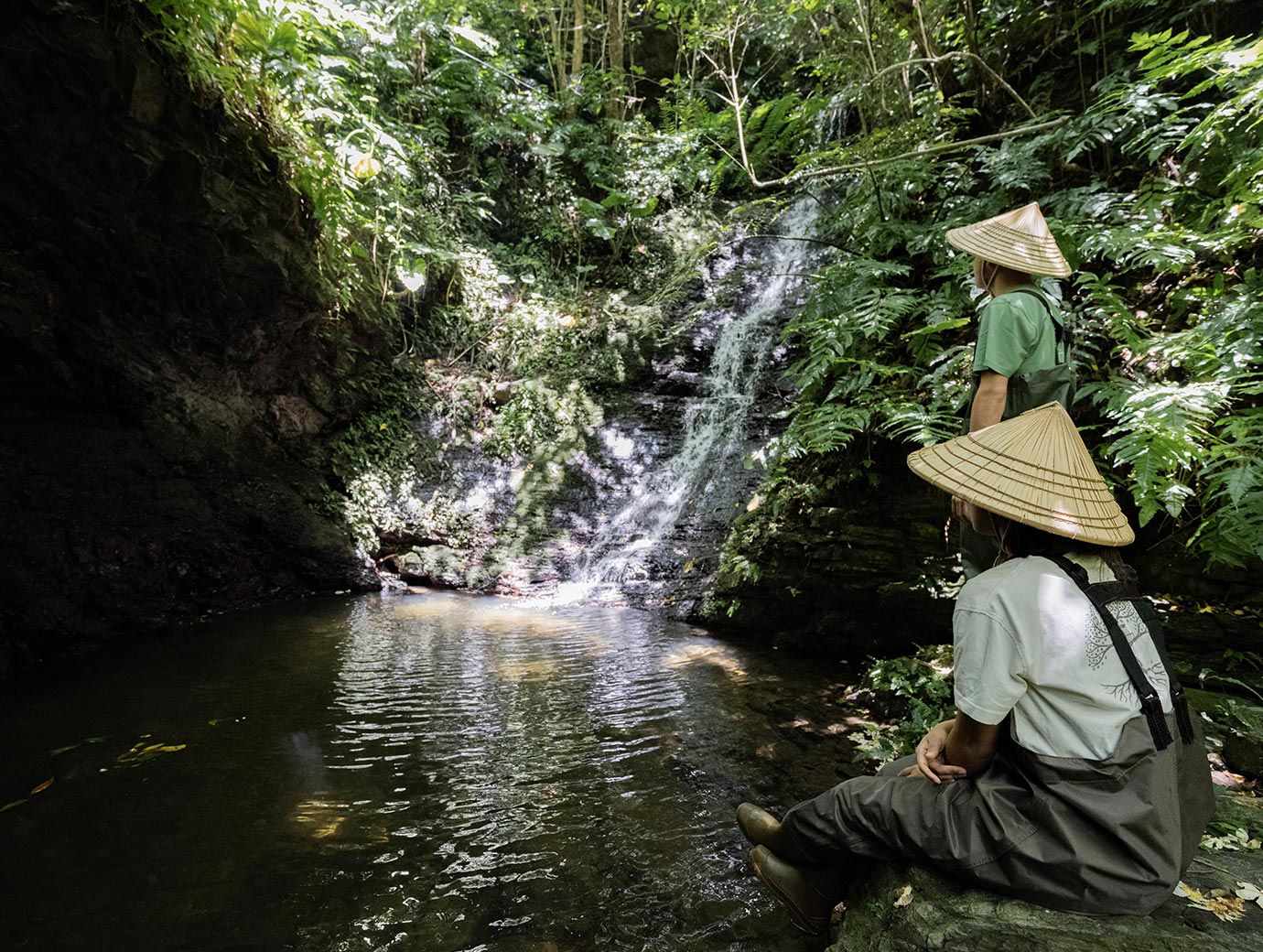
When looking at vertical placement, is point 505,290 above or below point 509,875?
above

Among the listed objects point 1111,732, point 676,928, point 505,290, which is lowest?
point 676,928

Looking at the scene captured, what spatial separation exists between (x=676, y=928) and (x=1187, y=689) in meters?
3.29

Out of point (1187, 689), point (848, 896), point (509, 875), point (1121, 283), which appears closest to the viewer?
point (848, 896)

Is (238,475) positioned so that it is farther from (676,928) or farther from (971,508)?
(971,508)

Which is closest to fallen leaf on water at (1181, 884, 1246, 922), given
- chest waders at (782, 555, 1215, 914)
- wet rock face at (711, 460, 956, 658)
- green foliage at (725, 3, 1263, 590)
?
chest waders at (782, 555, 1215, 914)

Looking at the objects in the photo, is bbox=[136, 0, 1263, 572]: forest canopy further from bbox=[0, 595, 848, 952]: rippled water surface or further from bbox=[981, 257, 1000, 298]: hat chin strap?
bbox=[0, 595, 848, 952]: rippled water surface

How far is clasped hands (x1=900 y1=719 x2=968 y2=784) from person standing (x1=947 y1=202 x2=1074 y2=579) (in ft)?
3.25

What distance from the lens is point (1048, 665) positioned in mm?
1654

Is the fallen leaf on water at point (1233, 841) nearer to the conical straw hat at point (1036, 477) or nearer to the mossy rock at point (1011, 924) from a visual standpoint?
the mossy rock at point (1011, 924)

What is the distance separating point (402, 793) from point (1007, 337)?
386 centimetres

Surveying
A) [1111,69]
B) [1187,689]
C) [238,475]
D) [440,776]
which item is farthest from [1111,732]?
[238,475]

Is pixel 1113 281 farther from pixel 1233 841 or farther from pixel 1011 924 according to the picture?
pixel 1011 924

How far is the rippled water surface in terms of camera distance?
8.18 feet

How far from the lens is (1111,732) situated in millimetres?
Answer: 1641
